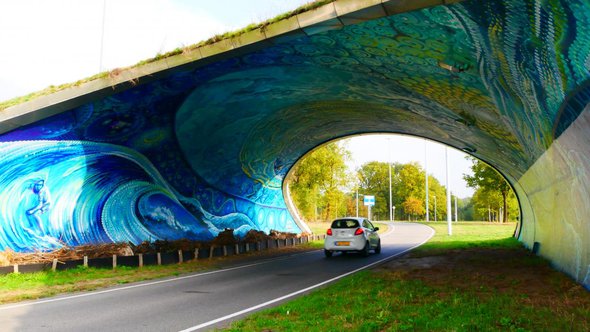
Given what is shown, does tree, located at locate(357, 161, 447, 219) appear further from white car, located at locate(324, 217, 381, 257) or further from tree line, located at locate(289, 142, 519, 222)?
white car, located at locate(324, 217, 381, 257)

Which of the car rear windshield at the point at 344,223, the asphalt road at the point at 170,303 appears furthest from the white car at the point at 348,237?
the asphalt road at the point at 170,303

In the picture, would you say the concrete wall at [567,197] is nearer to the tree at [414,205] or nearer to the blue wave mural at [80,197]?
the blue wave mural at [80,197]

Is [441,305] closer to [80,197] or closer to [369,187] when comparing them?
[80,197]

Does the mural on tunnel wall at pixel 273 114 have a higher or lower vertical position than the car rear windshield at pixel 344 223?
higher

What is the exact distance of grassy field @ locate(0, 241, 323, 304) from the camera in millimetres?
9805

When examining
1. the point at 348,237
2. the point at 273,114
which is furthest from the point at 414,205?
the point at 273,114

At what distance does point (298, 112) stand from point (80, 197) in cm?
934

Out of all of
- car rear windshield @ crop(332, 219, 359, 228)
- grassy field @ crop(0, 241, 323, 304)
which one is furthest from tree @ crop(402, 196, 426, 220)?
grassy field @ crop(0, 241, 323, 304)

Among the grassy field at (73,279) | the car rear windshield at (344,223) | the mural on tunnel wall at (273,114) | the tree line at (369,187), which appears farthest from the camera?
the tree line at (369,187)

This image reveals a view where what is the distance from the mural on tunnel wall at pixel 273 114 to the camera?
713 cm

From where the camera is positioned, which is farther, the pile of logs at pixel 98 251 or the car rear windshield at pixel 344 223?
the car rear windshield at pixel 344 223

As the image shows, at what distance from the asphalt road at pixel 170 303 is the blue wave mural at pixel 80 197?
460 centimetres

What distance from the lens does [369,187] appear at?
380 ft

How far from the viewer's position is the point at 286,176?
30219mm
